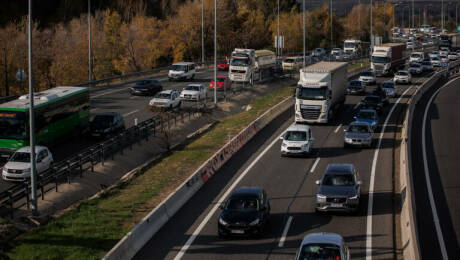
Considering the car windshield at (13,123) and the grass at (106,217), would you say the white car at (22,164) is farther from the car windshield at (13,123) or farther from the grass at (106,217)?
the grass at (106,217)

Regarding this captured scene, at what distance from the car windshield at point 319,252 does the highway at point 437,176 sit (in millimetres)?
4454

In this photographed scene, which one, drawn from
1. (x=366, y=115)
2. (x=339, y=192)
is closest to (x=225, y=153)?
(x=339, y=192)

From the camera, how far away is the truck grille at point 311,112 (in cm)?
4156

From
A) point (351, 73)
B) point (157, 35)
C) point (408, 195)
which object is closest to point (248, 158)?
point (408, 195)

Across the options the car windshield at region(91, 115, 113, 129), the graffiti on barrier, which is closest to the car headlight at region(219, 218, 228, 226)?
the graffiti on barrier

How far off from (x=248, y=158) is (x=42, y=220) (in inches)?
522

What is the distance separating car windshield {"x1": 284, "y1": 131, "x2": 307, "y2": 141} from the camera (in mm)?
33969

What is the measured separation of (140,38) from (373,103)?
60.0 metres

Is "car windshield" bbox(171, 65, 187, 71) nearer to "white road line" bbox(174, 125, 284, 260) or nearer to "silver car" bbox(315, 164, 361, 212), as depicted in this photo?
"white road line" bbox(174, 125, 284, 260)

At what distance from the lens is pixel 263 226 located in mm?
21344

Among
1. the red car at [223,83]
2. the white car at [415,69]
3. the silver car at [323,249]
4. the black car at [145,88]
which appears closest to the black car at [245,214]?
the silver car at [323,249]

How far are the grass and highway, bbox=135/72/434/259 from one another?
1.58 meters

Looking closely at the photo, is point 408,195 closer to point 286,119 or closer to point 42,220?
point 42,220

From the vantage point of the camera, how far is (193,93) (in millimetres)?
55781
